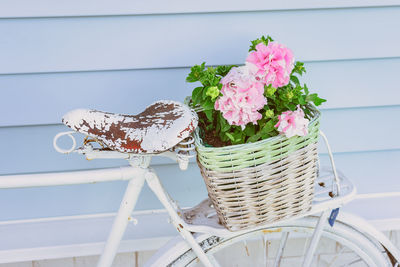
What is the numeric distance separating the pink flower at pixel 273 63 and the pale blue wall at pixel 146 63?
418 mm

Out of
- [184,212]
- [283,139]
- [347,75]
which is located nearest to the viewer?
[283,139]

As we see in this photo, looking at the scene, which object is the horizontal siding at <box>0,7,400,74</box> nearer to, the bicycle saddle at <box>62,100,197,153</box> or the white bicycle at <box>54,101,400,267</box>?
the white bicycle at <box>54,101,400,267</box>

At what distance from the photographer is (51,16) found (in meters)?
1.25

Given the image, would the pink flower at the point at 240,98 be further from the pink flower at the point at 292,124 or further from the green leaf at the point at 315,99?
the green leaf at the point at 315,99

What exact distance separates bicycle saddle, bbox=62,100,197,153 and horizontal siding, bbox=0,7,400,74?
42 centimetres

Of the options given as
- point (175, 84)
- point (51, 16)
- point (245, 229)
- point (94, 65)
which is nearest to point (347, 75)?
point (175, 84)

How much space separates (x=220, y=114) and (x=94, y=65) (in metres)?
0.53

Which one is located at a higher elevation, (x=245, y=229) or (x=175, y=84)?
(x=175, y=84)

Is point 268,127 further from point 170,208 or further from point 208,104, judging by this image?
point 170,208

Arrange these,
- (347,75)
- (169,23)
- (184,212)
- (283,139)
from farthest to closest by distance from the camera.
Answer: (347,75) < (169,23) < (184,212) < (283,139)

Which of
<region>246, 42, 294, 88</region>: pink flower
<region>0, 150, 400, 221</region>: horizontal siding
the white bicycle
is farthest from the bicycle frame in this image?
<region>0, 150, 400, 221</region>: horizontal siding

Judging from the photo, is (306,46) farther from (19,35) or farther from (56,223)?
(56,223)

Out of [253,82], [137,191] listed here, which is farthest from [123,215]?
[253,82]

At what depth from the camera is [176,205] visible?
1.12 meters
